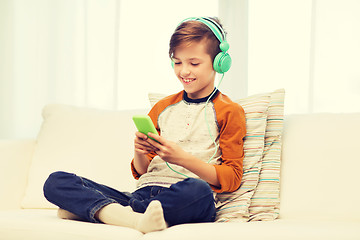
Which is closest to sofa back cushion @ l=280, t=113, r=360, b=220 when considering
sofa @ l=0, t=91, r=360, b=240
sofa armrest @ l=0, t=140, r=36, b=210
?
sofa @ l=0, t=91, r=360, b=240

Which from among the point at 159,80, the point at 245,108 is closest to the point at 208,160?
the point at 245,108

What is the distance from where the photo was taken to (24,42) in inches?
111

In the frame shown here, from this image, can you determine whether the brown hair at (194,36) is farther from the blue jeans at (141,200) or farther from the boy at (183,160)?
the blue jeans at (141,200)

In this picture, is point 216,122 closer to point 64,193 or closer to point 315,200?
point 315,200

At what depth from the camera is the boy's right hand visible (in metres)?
1.38

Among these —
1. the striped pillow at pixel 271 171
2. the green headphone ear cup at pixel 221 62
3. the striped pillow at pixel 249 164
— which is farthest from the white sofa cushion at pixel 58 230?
the green headphone ear cup at pixel 221 62

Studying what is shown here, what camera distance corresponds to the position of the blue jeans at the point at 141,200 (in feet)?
4.10

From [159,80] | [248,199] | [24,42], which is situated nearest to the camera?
[248,199]

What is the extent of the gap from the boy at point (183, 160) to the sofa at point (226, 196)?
0.06 meters

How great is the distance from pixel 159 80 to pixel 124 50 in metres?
0.29

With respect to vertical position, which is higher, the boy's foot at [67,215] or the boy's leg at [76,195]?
the boy's leg at [76,195]

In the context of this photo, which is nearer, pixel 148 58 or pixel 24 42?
pixel 148 58

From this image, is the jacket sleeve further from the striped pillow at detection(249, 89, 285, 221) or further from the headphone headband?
the headphone headband

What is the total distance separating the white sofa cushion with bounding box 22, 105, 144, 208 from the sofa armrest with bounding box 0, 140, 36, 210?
39 millimetres
